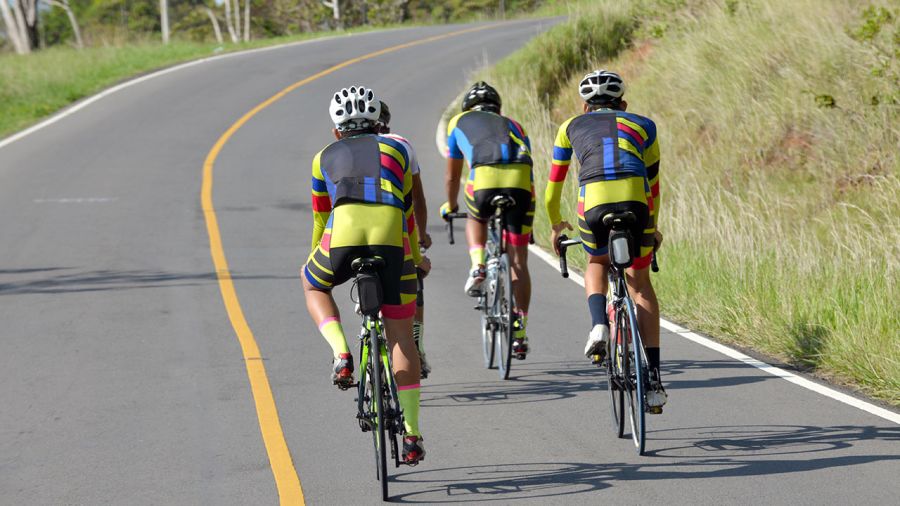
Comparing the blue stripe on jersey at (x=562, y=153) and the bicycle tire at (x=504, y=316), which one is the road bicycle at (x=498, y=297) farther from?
the blue stripe on jersey at (x=562, y=153)

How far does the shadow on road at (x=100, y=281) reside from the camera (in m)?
13.7

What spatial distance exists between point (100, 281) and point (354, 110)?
7.99 meters

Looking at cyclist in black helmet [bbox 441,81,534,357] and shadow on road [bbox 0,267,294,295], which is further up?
cyclist in black helmet [bbox 441,81,534,357]

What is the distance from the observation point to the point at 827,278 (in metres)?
11.3

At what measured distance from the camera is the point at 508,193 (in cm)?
975

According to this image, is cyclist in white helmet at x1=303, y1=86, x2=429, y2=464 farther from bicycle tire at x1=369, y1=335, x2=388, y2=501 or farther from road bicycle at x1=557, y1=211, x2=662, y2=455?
road bicycle at x1=557, y1=211, x2=662, y2=455

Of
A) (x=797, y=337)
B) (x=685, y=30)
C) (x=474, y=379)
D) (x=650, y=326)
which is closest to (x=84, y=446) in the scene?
(x=474, y=379)

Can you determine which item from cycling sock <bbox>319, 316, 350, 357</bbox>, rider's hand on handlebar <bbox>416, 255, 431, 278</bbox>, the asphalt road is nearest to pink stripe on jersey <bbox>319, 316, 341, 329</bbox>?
cycling sock <bbox>319, 316, 350, 357</bbox>

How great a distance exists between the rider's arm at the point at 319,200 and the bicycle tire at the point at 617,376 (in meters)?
1.81

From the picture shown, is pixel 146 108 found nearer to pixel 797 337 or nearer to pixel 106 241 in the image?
pixel 106 241

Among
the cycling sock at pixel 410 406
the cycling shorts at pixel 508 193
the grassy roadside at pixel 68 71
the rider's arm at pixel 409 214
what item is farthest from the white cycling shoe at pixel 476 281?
the grassy roadside at pixel 68 71

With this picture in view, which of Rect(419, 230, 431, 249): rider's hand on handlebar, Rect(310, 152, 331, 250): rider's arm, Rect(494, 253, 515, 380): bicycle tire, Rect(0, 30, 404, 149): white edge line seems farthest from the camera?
Rect(0, 30, 404, 149): white edge line

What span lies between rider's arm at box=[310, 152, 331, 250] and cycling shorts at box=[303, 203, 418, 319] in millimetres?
240

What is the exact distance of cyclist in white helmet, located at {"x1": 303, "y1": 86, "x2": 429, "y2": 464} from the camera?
6.68 meters
